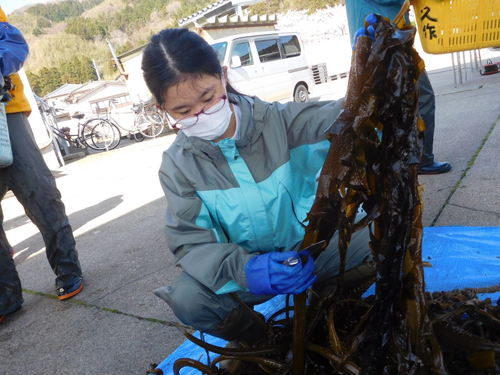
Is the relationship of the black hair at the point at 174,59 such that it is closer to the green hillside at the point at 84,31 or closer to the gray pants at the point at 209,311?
the gray pants at the point at 209,311

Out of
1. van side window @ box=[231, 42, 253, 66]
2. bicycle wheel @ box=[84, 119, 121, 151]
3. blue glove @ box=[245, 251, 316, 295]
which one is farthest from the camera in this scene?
bicycle wheel @ box=[84, 119, 121, 151]

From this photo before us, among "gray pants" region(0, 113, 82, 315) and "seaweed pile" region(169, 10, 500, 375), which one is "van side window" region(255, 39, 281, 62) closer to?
"gray pants" region(0, 113, 82, 315)

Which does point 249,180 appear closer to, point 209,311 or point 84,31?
point 209,311

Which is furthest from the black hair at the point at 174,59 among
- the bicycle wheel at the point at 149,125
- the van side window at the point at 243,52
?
the bicycle wheel at the point at 149,125

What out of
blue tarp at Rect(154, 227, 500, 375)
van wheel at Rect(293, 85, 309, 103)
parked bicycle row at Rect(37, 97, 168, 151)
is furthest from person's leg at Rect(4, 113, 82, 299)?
van wheel at Rect(293, 85, 309, 103)

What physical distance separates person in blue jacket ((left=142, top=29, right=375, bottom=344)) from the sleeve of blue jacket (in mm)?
1302

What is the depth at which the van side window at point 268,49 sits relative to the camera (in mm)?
10335

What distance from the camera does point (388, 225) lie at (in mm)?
931

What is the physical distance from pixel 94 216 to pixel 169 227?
3.54 meters

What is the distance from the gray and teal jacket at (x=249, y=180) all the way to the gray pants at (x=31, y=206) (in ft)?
4.58

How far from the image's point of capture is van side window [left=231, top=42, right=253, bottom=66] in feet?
31.9

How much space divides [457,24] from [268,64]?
863cm

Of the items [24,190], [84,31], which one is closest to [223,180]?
[24,190]

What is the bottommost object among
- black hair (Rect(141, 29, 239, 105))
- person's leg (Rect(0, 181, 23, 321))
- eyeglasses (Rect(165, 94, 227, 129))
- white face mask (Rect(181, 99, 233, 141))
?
person's leg (Rect(0, 181, 23, 321))
